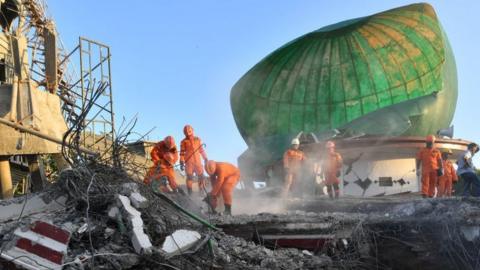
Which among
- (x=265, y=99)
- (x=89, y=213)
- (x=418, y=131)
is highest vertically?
(x=265, y=99)

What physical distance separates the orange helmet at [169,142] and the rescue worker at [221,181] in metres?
0.70

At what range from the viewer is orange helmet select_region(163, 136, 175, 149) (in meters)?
8.75

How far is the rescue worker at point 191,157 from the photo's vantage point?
358 inches

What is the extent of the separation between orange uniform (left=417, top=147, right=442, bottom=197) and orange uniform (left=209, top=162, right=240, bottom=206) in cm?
370

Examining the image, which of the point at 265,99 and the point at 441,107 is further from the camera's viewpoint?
the point at 265,99

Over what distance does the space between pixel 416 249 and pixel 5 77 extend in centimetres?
1131

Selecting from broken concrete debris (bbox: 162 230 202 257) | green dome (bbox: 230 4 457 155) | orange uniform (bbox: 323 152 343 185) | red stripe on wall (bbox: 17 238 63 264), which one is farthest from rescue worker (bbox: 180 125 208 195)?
green dome (bbox: 230 4 457 155)

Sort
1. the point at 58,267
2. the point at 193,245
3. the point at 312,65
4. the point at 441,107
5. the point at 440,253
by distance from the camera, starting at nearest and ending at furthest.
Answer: the point at 58,267 < the point at 193,245 < the point at 440,253 < the point at 441,107 < the point at 312,65

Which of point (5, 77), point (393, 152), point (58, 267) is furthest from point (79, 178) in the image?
point (393, 152)

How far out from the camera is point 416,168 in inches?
569

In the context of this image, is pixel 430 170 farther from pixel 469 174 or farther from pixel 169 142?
pixel 169 142

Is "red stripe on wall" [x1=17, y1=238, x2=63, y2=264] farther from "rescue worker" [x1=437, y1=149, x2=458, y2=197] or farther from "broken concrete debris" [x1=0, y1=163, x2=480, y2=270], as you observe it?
"rescue worker" [x1=437, y1=149, x2=458, y2=197]

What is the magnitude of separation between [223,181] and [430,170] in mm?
3995

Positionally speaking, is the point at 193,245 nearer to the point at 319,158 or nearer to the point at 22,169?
the point at 319,158
